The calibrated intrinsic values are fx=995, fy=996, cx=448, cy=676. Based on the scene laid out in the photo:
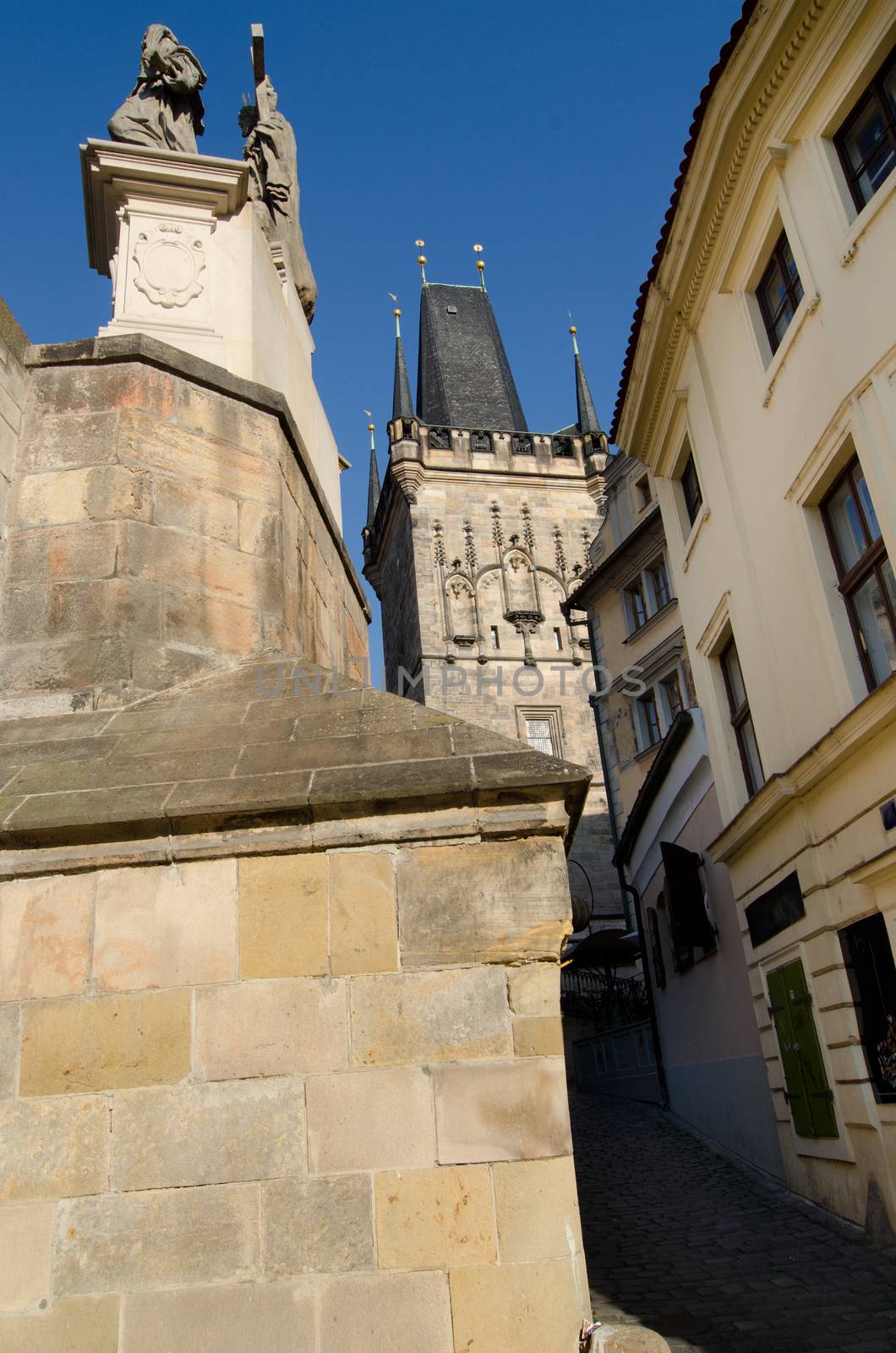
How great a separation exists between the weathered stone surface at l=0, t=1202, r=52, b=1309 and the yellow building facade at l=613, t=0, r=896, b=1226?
5.63m

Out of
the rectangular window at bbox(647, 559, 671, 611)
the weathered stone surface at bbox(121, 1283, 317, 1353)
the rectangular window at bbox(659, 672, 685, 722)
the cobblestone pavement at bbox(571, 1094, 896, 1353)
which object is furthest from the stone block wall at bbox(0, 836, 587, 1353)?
the rectangular window at bbox(647, 559, 671, 611)

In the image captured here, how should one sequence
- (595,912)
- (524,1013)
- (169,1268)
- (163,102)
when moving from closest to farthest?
(169,1268)
(524,1013)
(163,102)
(595,912)

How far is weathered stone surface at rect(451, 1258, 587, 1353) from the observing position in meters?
2.77

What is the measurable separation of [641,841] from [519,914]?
48.1ft

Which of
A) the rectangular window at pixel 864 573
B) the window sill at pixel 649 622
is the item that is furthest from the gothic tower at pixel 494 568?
the rectangular window at pixel 864 573

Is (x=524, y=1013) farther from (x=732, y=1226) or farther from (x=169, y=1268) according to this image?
(x=732, y=1226)

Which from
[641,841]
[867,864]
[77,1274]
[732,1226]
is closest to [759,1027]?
[732,1226]

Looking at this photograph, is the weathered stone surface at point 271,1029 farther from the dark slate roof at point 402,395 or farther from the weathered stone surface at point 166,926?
the dark slate roof at point 402,395

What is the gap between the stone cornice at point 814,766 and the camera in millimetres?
6734

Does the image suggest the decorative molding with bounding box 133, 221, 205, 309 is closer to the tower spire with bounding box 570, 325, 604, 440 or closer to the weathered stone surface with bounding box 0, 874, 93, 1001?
the weathered stone surface with bounding box 0, 874, 93, 1001

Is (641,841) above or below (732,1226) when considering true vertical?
above

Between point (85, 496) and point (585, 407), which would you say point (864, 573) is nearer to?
point (85, 496)

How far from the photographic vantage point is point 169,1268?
9.41 ft

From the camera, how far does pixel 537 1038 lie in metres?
3.08
